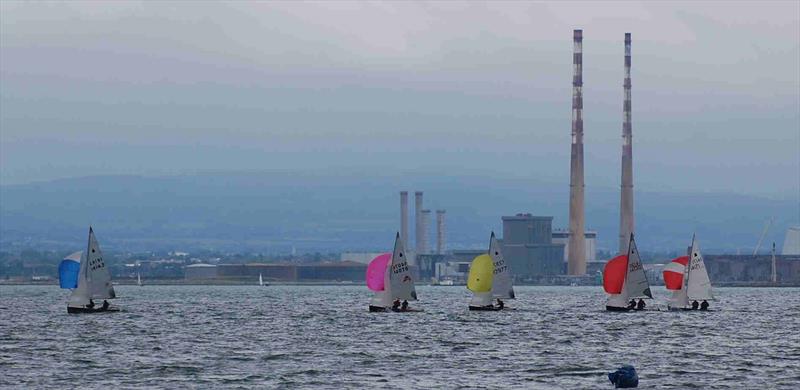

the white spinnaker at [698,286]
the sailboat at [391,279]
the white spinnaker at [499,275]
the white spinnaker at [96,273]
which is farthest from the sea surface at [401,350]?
the white spinnaker at [96,273]

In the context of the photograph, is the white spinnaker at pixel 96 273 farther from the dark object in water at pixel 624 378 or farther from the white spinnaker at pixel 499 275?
the dark object in water at pixel 624 378

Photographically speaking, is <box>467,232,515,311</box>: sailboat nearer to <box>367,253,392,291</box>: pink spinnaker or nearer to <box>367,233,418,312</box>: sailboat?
<box>367,233,418,312</box>: sailboat

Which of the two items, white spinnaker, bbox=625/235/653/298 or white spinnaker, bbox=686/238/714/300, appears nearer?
white spinnaker, bbox=625/235/653/298

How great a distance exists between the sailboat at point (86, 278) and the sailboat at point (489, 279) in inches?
1052

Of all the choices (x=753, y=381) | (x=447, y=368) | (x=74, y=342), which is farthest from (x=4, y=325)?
(x=753, y=381)

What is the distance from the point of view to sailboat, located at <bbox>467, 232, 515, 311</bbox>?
129000mm

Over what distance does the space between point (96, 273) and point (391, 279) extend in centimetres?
2161

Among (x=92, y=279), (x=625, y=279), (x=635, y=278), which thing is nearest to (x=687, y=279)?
(x=635, y=278)

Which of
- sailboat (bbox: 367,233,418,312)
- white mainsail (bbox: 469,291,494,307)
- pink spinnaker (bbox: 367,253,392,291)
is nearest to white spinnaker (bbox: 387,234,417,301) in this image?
sailboat (bbox: 367,233,418,312)

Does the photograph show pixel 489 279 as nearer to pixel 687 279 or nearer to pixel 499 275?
pixel 499 275

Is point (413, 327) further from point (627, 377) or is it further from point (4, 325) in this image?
point (627, 377)

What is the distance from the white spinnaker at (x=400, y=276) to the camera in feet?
420

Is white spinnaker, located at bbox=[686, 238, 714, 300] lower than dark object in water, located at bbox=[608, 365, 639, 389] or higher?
higher

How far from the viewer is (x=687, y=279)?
140m
